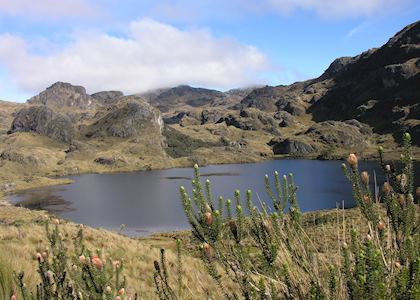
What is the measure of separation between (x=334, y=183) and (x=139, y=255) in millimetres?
111851

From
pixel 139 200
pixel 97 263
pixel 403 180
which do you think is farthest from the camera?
pixel 139 200

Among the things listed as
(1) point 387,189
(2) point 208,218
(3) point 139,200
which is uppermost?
(1) point 387,189

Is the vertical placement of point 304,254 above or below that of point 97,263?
below

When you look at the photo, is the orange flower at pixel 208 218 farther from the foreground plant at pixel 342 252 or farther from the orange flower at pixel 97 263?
the orange flower at pixel 97 263

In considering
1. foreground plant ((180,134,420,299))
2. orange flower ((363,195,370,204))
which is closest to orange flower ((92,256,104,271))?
foreground plant ((180,134,420,299))

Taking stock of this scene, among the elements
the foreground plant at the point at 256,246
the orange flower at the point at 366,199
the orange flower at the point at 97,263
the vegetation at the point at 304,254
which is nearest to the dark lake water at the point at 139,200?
the foreground plant at the point at 256,246

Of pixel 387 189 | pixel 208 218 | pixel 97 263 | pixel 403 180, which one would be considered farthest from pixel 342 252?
pixel 97 263

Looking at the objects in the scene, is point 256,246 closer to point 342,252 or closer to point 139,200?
point 342,252

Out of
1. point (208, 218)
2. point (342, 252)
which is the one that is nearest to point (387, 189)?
point (342, 252)

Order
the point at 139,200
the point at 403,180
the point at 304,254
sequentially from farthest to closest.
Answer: the point at 139,200
the point at 304,254
the point at 403,180

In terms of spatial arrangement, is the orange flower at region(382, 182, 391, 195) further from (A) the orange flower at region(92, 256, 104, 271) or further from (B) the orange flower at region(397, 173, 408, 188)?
(A) the orange flower at region(92, 256, 104, 271)

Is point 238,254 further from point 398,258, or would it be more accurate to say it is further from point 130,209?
point 130,209

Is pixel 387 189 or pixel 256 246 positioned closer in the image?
pixel 387 189

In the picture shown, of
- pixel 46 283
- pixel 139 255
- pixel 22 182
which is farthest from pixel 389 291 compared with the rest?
pixel 22 182
